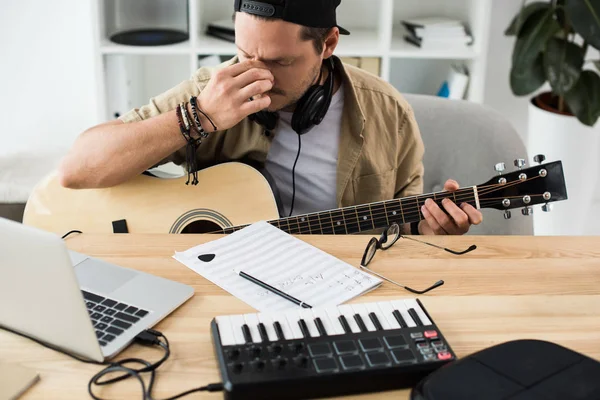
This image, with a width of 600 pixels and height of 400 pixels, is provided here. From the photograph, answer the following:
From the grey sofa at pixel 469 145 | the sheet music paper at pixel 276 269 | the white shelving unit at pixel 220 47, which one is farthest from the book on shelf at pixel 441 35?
the sheet music paper at pixel 276 269

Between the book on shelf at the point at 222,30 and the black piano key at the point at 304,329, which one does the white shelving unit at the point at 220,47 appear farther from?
the black piano key at the point at 304,329

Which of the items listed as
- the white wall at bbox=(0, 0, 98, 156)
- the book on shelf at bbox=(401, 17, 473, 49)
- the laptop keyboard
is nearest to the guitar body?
the laptop keyboard

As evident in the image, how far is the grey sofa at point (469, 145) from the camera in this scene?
72.1 inches

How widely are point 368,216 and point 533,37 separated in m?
1.53

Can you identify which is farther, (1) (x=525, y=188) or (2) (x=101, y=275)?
(1) (x=525, y=188)

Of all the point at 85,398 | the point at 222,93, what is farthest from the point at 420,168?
the point at 85,398

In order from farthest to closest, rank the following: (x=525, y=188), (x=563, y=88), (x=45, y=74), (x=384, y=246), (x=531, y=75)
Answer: (x=45, y=74) < (x=531, y=75) < (x=563, y=88) < (x=525, y=188) < (x=384, y=246)

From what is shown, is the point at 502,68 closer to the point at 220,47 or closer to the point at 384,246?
the point at 220,47

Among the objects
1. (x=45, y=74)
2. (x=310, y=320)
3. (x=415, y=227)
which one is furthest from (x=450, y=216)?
(x=45, y=74)

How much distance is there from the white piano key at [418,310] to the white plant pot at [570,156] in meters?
1.95

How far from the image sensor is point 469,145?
6.23ft

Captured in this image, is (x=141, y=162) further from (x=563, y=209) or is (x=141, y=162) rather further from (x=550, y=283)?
(x=563, y=209)

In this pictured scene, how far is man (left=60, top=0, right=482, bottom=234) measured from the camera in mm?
1560

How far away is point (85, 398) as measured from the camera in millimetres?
924
